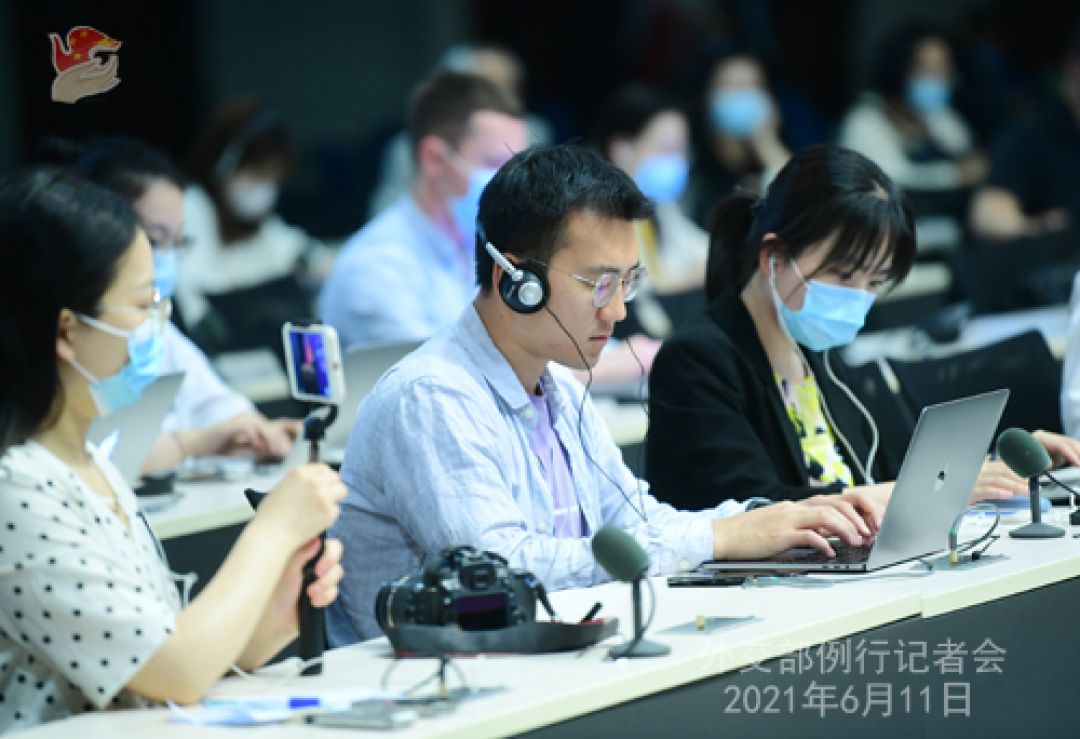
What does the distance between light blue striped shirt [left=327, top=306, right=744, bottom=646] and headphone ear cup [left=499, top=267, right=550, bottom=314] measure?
11cm

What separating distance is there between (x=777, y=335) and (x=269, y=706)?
4.89 ft

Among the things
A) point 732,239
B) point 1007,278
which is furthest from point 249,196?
point 732,239

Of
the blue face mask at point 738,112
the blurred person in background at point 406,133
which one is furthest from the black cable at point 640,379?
the blurred person in background at point 406,133

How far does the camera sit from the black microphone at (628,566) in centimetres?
199

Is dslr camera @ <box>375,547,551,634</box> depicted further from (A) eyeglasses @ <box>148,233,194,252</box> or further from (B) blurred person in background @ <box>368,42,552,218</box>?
(B) blurred person in background @ <box>368,42,552,218</box>

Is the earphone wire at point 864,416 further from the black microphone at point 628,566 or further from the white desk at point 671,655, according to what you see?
the black microphone at point 628,566

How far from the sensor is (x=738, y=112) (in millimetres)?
7535

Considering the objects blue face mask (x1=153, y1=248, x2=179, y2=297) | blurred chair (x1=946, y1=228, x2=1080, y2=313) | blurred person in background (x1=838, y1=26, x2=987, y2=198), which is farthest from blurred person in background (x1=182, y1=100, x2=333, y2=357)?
blurred person in background (x1=838, y1=26, x2=987, y2=198)

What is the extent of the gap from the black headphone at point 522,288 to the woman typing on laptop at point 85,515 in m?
0.52

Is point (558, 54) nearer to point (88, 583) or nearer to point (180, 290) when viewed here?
point (180, 290)

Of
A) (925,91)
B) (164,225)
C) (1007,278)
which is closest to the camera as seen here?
(164,225)

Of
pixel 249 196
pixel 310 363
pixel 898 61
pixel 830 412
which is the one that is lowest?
pixel 830 412

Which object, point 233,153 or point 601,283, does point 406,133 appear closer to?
point 233,153

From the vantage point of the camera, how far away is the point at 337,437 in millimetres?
3842
